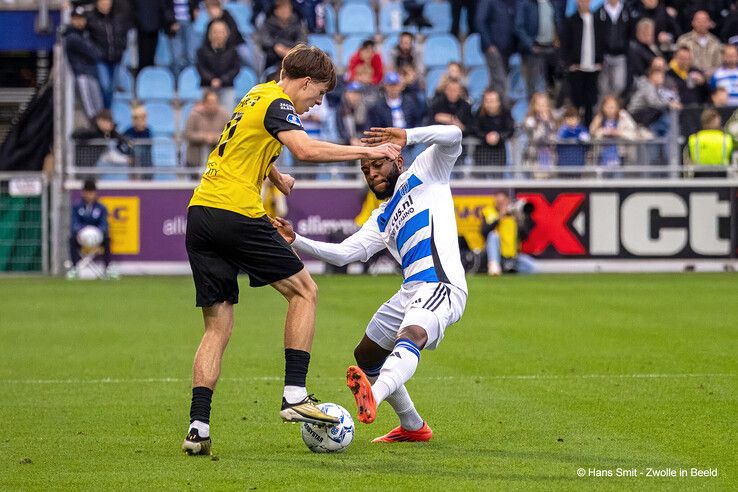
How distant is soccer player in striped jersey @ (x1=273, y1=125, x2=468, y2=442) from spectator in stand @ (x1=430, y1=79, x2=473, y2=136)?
48.7ft

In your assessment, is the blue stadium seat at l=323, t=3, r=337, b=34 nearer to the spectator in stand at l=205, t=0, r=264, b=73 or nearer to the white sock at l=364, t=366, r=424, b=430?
the spectator in stand at l=205, t=0, r=264, b=73

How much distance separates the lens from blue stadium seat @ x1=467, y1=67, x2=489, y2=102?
2585 centimetres

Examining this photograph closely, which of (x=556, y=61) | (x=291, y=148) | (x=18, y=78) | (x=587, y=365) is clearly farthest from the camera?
(x=18, y=78)

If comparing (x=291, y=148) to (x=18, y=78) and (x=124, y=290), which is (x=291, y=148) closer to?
(x=124, y=290)

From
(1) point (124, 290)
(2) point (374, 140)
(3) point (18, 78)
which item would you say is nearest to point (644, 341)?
(2) point (374, 140)

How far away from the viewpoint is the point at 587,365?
38.3 ft

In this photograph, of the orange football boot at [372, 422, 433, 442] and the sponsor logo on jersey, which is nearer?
the sponsor logo on jersey

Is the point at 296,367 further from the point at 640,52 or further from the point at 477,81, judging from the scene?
the point at 477,81

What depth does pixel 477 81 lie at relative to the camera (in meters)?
26.1

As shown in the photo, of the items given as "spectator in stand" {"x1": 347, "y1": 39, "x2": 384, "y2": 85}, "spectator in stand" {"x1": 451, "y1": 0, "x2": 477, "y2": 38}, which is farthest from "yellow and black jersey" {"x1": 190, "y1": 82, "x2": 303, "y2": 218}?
"spectator in stand" {"x1": 451, "y1": 0, "x2": 477, "y2": 38}

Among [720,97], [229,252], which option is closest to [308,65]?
[229,252]

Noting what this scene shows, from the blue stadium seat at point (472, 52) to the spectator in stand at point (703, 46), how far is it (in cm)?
377

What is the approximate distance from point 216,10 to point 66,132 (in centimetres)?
339

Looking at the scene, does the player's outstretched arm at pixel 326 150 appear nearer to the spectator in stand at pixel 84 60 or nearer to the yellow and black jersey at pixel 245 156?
the yellow and black jersey at pixel 245 156
